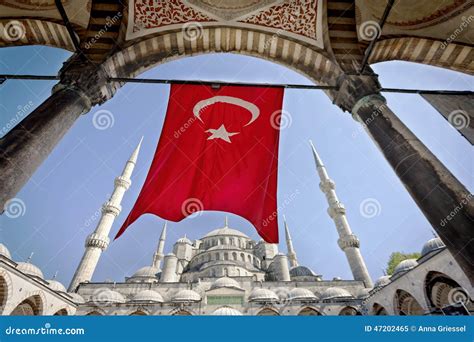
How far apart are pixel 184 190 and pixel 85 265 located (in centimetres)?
3018

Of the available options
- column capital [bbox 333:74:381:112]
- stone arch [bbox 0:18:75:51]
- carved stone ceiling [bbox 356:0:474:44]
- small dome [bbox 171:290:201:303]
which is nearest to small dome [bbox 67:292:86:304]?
small dome [bbox 171:290:201:303]

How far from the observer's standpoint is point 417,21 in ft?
19.6

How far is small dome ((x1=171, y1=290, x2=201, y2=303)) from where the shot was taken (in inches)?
1030

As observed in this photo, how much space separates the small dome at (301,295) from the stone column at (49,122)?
87.3 ft

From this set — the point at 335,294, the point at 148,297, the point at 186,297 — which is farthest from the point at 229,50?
the point at 335,294

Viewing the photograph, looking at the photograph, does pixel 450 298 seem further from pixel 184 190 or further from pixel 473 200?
pixel 184 190

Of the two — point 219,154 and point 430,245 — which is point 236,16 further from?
point 430,245

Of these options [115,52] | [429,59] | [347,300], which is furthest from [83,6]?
[347,300]

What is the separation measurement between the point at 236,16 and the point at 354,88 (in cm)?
319

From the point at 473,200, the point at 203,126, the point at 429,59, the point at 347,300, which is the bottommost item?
the point at 473,200

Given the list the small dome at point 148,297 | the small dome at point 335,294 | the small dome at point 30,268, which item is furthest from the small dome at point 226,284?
the small dome at point 30,268

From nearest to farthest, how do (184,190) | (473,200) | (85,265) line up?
1. (473,200)
2. (184,190)
3. (85,265)

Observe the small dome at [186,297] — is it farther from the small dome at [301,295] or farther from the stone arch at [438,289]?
the stone arch at [438,289]

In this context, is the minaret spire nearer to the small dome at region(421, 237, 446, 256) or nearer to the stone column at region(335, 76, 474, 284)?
the small dome at region(421, 237, 446, 256)
